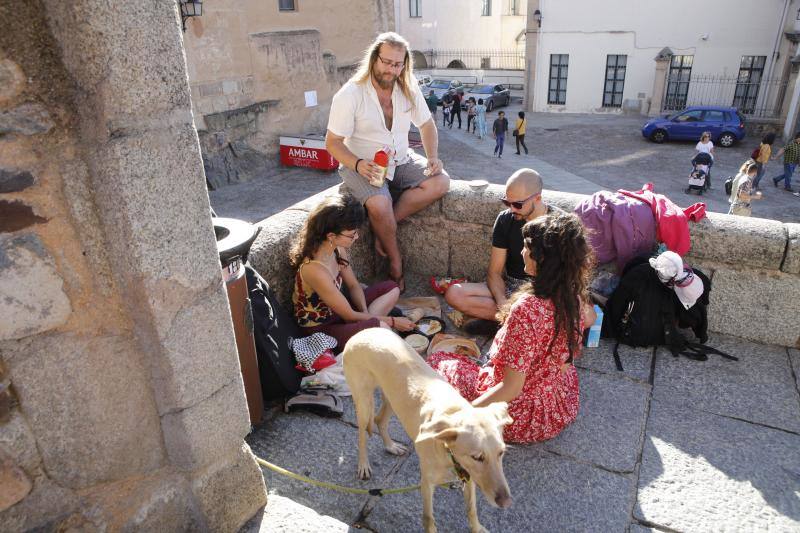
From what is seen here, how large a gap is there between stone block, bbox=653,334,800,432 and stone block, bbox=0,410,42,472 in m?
3.11

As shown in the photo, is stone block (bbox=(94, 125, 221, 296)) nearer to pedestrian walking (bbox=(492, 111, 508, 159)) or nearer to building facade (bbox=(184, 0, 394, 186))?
building facade (bbox=(184, 0, 394, 186))

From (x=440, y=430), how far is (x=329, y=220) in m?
1.76

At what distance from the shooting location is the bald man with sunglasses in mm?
3730

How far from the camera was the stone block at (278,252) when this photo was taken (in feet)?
11.9

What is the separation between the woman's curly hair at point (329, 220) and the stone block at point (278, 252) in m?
0.24

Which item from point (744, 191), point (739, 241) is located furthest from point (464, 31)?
point (739, 241)

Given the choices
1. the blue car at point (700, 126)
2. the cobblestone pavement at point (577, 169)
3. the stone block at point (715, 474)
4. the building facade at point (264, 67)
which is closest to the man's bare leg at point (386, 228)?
the stone block at point (715, 474)

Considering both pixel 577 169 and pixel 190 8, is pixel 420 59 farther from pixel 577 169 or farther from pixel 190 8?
pixel 190 8

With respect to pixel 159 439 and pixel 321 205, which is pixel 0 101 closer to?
pixel 159 439

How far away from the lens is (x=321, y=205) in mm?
3477

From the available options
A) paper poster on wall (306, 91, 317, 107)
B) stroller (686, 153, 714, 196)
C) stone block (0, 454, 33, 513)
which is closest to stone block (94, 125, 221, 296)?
stone block (0, 454, 33, 513)

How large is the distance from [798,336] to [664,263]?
1.14 meters

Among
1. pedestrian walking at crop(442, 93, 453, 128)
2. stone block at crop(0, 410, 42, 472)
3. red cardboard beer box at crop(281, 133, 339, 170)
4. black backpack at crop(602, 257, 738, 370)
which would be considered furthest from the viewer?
pedestrian walking at crop(442, 93, 453, 128)

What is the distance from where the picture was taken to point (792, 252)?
3.56 m
